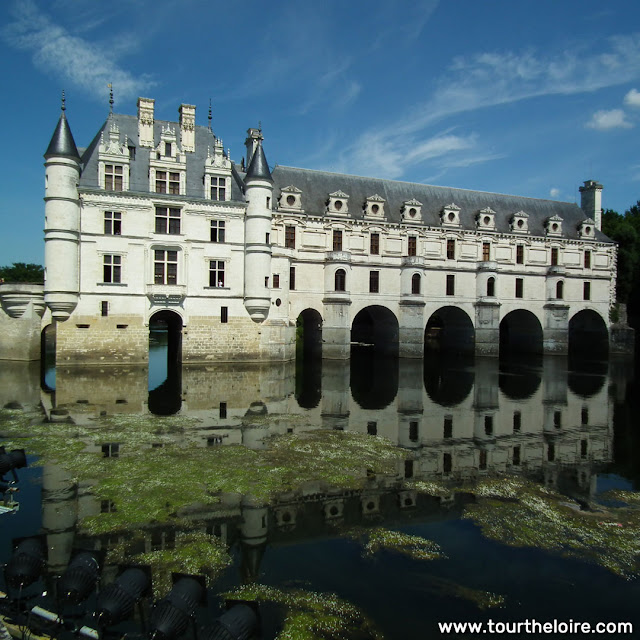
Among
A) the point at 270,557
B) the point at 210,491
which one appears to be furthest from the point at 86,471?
the point at 270,557

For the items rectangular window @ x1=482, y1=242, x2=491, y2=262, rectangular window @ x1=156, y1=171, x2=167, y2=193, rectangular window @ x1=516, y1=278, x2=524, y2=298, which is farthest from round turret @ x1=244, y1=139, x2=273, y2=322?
rectangular window @ x1=516, y1=278, x2=524, y2=298

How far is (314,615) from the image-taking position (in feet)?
21.1

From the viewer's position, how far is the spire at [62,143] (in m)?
27.2

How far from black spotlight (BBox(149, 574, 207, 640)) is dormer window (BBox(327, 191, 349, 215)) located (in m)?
32.6

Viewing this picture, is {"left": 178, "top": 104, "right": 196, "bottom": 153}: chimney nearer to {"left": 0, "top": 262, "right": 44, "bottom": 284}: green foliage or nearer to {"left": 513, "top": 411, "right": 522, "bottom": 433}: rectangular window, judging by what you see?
{"left": 513, "top": 411, "right": 522, "bottom": 433}: rectangular window

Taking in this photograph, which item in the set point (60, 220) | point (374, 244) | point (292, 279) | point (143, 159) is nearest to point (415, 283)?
point (374, 244)

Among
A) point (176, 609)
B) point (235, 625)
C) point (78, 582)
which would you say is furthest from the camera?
point (78, 582)

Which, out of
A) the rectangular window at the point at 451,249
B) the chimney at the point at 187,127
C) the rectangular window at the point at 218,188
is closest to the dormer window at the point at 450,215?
the rectangular window at the point at 451,249

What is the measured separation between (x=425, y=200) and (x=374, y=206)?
5.90 m

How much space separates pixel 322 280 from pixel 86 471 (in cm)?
2647

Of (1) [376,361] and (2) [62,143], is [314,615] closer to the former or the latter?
(2) [62,143]

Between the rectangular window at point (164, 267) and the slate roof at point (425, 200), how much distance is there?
10028 mm

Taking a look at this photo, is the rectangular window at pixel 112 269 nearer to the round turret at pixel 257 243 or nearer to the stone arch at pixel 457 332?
the round turret at pixel 257 243

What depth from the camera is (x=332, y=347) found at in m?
35.5
